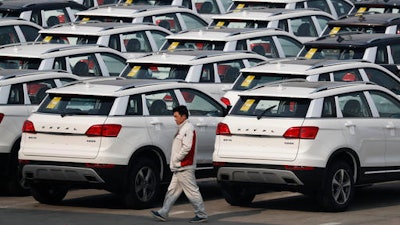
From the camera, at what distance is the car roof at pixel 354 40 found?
2611 cm

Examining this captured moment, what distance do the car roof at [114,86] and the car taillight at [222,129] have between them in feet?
3.91

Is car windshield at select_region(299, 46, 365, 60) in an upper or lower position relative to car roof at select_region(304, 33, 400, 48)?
lower

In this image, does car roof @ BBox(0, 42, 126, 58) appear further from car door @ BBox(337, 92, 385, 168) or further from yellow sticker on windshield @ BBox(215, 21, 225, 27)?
car door @ BBox(337, 92, 385, 168)

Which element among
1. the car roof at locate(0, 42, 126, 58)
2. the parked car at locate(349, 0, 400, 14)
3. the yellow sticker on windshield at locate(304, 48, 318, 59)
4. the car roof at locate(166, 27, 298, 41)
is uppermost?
the parked car at locate(349, 0, 400, 14)

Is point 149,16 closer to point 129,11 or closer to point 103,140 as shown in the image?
point 129,11

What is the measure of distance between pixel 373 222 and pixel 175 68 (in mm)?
6684

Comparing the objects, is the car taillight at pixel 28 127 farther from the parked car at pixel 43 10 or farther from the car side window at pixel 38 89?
the parked car at pixel 43 10

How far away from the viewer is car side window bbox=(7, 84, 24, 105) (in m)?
21.7

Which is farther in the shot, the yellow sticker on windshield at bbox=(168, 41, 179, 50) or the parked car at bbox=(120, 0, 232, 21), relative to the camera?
the parked car at bbox=(120, 0, 232, 21)

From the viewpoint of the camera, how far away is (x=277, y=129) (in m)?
19.8

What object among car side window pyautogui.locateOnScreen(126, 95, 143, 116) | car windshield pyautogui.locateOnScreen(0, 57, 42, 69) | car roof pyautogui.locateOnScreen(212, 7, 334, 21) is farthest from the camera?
car roof pyautogui.locateOnScreen(212, 7, 334, 21)

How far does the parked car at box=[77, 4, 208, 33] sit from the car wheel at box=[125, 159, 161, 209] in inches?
459

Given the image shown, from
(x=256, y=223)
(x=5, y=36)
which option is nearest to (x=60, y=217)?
(x=256, y=223)

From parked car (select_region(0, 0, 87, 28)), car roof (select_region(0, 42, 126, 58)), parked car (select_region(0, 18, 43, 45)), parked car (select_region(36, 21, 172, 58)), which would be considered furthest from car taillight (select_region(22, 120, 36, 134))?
parked car (select_region(0, 0, 87, 28))
